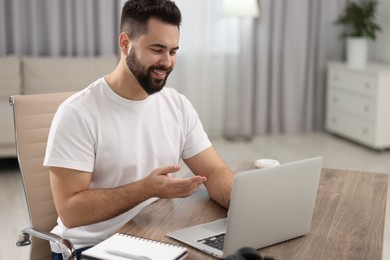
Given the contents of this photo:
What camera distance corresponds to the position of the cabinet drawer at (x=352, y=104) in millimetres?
5172

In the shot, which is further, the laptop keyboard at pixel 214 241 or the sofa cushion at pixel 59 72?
the sofa cushion at pixel 59 72

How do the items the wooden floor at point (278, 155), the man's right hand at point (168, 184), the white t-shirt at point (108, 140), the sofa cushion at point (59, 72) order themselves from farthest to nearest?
the sofa cushion at point (59, 72) → the wooden floor at point (278, 155) → the white t-shirt at point (108, 140) → the man's right hand at point (168, 184)

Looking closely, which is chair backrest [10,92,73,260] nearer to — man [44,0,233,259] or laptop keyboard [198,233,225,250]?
man [44,0,233,259]

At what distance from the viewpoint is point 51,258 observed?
2.01 m

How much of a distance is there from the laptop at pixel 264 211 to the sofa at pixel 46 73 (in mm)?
3466

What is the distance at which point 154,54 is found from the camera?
6.10ft

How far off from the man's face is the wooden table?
380 mm

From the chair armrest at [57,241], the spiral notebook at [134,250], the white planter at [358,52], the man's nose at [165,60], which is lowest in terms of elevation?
the chair armrest at [57,241]

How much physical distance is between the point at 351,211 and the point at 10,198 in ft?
9.20

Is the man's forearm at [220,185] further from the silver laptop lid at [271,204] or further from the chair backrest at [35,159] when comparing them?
the chair backrest at [35,159]

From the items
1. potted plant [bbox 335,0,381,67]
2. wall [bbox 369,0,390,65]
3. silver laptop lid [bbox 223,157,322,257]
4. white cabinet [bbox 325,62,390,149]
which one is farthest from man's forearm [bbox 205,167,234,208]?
wall [bbox 369,0,390,65]

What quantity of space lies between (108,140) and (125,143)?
0.06m

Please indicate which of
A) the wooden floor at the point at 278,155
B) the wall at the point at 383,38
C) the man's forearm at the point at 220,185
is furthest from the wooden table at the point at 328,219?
the wall at the point at 383,38

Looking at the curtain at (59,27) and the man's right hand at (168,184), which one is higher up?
the curtain at (59,27)
